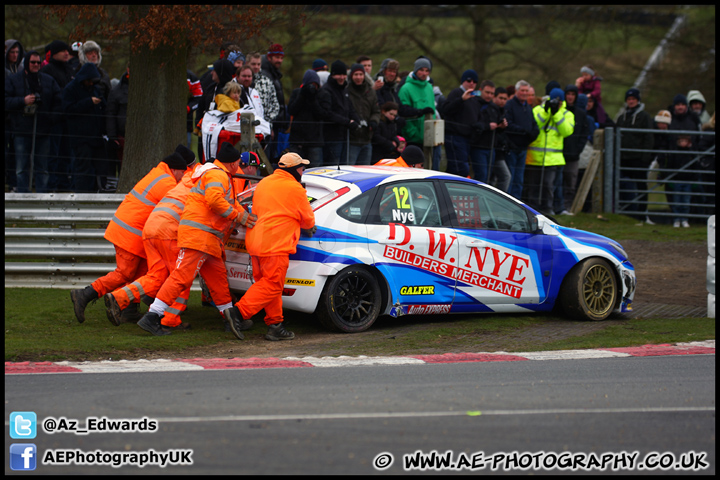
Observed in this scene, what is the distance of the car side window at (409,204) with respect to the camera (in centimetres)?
991

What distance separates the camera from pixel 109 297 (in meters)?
9.52

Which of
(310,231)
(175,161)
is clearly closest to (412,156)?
(310,231)

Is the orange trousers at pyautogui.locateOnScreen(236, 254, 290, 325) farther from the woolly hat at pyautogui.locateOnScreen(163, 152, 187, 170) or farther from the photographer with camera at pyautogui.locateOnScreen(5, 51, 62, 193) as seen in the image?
the photographer with camera at pyautogui.locateOnScreen(5, 51, 62, 193)

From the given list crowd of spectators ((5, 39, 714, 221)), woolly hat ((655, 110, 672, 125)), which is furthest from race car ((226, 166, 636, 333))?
woolly hat ((655, 110, 672, 125))

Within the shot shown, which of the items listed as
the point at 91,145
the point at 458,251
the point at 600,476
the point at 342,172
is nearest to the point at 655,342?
the point at 458,251

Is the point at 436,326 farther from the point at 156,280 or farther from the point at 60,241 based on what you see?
the point at 60,241

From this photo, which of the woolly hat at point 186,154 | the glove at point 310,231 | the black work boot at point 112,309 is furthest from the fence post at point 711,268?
the black work boot at point 112,309

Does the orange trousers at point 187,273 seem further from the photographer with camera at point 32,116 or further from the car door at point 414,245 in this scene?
the photographer with camera at point 32,116

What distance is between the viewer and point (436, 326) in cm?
1033

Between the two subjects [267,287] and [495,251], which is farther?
[495,251]

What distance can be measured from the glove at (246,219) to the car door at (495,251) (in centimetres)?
223

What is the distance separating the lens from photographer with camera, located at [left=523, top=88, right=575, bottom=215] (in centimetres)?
1708

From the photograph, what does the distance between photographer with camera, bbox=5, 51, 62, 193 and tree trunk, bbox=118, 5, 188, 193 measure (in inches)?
63.5

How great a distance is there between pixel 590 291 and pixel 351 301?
305cm
